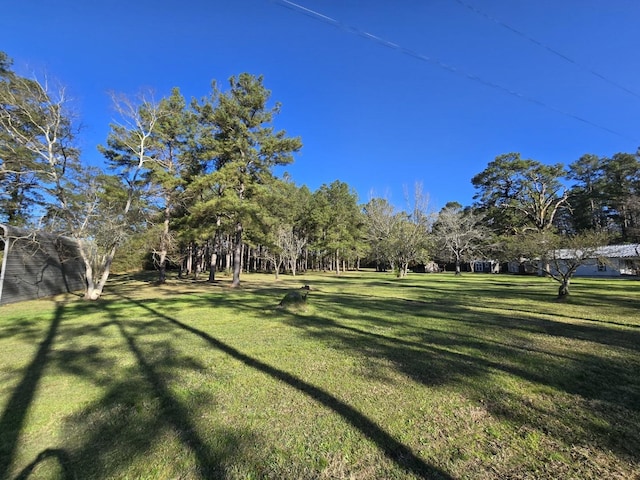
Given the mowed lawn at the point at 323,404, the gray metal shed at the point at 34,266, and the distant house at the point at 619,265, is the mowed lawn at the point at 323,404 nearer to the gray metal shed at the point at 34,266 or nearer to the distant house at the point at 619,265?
the gray metal shed at the point at 34,266

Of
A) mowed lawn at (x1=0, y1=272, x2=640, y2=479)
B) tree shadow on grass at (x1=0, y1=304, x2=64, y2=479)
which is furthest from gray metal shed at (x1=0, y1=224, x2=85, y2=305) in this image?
tree shadow on grass at (x1=0, y1=304, x2=64, y2=479)

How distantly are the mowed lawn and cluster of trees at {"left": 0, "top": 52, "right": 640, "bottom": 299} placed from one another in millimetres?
8355

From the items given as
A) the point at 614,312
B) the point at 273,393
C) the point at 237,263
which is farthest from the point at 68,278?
the point at 614,312

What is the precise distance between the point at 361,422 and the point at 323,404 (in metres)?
0.55

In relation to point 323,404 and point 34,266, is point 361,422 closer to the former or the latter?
point 323,404

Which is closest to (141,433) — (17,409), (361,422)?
(17,409)

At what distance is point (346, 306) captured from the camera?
37.0 feet

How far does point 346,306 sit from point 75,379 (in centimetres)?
816

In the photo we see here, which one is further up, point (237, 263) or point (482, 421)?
point (237, 263)

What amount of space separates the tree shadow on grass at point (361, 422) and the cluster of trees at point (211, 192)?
11993 millimetres

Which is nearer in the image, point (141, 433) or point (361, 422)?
point (141, 433)

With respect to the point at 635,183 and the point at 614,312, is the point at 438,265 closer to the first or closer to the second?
the point at 635,183

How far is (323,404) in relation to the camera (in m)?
3.44

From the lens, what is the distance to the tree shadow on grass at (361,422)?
7.72 feet
